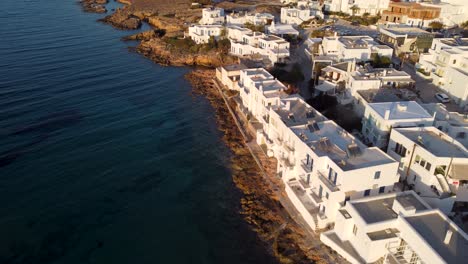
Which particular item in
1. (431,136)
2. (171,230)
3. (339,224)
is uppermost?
(431,136)

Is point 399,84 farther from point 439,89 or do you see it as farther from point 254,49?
point 254,49

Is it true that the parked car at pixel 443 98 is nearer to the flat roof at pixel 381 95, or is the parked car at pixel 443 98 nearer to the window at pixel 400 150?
the flat roof at pixel 381 95

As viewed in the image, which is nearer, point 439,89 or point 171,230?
point 171,230

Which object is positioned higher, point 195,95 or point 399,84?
point 399,84

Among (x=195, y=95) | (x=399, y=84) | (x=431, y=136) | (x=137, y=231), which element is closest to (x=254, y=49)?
(x=195, y=95)

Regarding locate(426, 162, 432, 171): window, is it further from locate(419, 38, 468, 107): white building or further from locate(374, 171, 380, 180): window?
locate(419, 38, 468, 107): white building

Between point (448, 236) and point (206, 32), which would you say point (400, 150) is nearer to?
point (448, 236)
